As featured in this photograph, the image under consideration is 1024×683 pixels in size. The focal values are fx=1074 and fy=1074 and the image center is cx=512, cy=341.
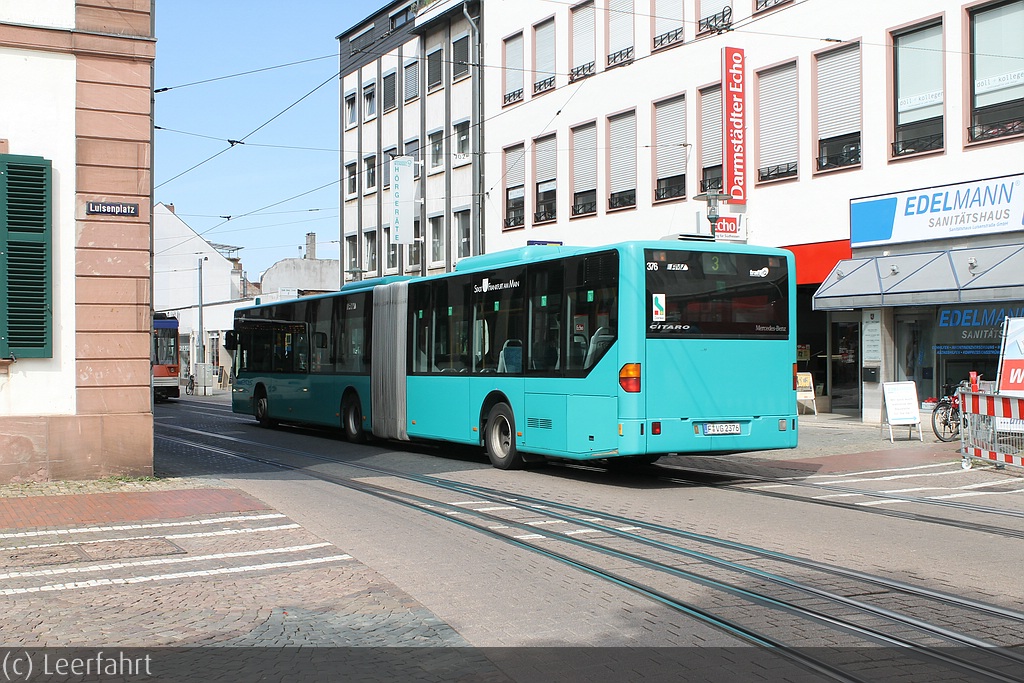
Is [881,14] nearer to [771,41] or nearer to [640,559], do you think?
[771,41]

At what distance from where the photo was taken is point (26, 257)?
1268 cm

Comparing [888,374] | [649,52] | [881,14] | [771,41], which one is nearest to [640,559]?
[888,374]

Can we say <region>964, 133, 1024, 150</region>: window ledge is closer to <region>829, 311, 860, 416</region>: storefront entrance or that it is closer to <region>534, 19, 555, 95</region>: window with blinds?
<region>829, 311, 860, 416</region>: storefront entrance

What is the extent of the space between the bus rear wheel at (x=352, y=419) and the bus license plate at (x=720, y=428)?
365 inches

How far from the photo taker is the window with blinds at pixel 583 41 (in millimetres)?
31578

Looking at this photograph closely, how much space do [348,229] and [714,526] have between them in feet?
132

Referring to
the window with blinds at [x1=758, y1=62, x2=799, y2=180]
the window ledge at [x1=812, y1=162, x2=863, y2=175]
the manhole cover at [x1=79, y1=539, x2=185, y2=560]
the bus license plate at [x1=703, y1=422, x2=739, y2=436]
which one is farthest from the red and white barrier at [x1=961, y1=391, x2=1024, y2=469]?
the manhole cover at [x1=79, y1=539, x2=185, y2=560]

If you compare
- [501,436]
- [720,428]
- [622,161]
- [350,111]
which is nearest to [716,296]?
[720,428]

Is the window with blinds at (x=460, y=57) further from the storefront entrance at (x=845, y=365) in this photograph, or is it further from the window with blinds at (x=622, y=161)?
the storefront entrance at (x=845, y=365)

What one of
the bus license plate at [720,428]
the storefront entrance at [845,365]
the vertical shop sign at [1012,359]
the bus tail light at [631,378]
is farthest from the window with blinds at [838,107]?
the bus tail light at [631,378]

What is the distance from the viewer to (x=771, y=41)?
25.6m

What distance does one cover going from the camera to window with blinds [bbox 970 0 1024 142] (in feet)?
66.0

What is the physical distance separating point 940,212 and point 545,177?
49.6 feet

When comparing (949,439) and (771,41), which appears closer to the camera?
(949,439)
